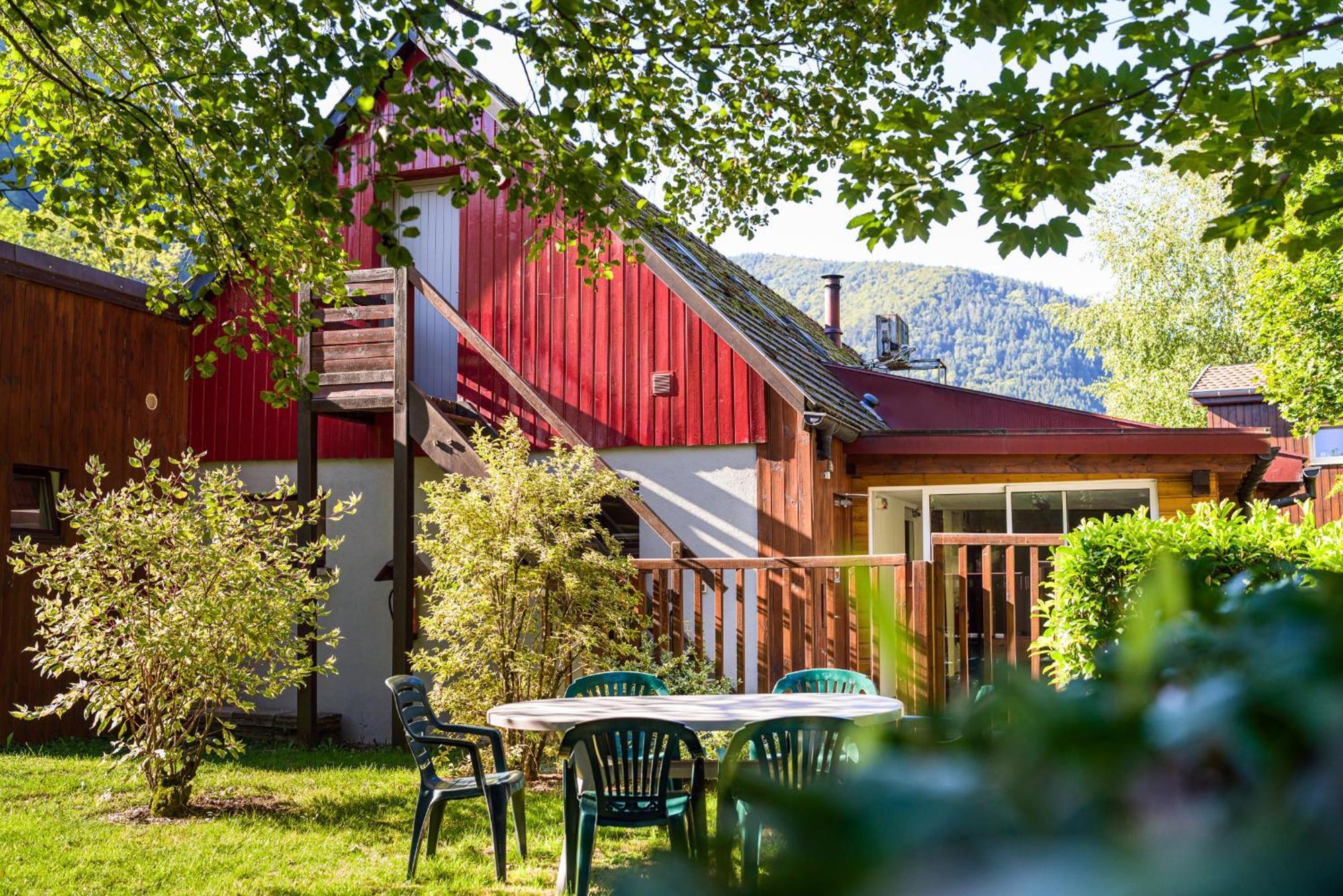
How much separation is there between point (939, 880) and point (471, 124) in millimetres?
5324

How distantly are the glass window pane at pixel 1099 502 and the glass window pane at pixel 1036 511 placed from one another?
0.41ft

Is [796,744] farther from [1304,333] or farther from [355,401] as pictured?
[1304,333]

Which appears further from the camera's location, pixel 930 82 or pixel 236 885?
pixel 930 82

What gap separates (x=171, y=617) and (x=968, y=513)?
24.9 ft

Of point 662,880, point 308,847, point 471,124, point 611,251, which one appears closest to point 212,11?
point 471,124

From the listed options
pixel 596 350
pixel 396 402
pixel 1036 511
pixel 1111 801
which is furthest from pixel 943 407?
pixel 1111 801

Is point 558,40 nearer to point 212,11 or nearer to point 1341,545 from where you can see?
point 212,11

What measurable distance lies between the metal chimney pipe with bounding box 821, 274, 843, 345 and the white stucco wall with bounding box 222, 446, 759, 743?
8.37 metres

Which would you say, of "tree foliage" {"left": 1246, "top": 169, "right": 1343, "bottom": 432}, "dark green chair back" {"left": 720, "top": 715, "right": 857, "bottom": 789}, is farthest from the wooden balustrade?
"tree foliage" {"left": 1246, "top": 169, "right": 1343, "bottom": 432}

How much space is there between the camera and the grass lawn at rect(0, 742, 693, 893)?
221 inches

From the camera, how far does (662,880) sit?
486 millimetres

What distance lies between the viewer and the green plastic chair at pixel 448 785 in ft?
19.1

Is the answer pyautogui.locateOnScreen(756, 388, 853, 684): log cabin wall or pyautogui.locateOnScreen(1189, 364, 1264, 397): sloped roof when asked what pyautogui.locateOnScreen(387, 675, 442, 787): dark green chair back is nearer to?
pyautogui.locateOnScreen(756, 388, 853, 684): log cabin wall

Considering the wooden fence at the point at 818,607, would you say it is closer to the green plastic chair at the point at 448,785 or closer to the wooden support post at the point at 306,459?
the green plastic chair at the point at 448,785
